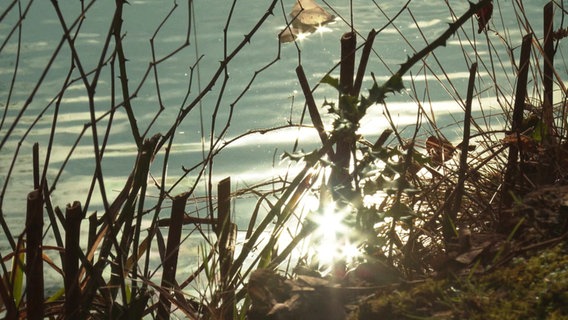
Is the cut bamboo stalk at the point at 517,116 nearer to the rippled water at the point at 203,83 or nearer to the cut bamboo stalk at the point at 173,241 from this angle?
the cut bamboo stalk at the point at 173,241

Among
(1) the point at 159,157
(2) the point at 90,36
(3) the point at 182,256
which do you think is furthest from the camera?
(2) the point at 90,36

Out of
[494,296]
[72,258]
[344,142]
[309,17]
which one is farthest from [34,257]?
[309,17]

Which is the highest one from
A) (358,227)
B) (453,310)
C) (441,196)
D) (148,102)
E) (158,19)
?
(158,19)

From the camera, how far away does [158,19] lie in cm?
504

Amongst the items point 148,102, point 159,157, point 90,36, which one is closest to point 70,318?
point 159,157

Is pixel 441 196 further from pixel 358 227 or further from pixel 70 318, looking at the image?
pixel 70 318

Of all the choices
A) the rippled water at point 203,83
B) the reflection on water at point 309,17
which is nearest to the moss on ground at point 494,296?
the reflection on water at point 309,17

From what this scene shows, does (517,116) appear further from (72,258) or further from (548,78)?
(72,258)

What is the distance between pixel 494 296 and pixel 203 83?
2761mm

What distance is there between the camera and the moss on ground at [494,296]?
4.62ft

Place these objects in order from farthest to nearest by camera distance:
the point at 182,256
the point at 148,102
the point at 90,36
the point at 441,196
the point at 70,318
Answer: the point at 90,36 < the point at 148,102 < the point at 182,256 < the point at 441,196 < the point at 70,318

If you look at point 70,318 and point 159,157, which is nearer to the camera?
point 70,318

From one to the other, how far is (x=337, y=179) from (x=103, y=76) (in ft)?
9.31

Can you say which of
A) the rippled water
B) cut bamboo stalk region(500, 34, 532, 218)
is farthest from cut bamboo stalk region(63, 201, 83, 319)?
the rippled water
